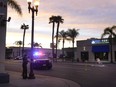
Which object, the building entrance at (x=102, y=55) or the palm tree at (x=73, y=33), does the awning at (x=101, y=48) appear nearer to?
the building entrance at (x=102, y=55)

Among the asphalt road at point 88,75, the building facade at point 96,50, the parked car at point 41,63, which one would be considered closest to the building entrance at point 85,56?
the building facade at point 96,50

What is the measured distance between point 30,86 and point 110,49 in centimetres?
5671

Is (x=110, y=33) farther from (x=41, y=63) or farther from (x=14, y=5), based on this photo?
(x=14, y=5)

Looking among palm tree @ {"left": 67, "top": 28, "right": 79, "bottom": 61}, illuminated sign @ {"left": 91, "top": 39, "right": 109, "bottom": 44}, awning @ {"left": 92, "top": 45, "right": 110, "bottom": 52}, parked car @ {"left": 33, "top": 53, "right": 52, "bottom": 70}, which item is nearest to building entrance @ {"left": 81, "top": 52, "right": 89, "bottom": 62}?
awning @ {"left": 92, "top": 45, "right": 110, "bottom": 52}

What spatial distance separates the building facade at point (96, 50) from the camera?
72.6 meters

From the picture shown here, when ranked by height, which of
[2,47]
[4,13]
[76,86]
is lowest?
[76,86]

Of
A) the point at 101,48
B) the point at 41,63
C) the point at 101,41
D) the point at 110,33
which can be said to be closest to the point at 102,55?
the point at 101,48

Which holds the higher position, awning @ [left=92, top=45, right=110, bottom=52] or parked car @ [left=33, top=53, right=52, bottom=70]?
awning @ [left=92, top=45, right=110, bottom=52]

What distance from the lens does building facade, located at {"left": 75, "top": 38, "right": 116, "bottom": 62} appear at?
238 feet

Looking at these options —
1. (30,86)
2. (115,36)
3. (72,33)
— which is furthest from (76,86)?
(72,33)

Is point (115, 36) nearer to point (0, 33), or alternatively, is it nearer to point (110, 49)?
point (110, 49)

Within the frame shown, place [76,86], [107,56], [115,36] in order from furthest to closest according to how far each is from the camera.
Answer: [107,56], [115,36], [76,86]

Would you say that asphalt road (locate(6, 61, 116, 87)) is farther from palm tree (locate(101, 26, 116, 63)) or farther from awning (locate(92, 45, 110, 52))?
awning (locate(92, 45, 110, 52))

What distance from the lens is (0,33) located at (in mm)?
19953
